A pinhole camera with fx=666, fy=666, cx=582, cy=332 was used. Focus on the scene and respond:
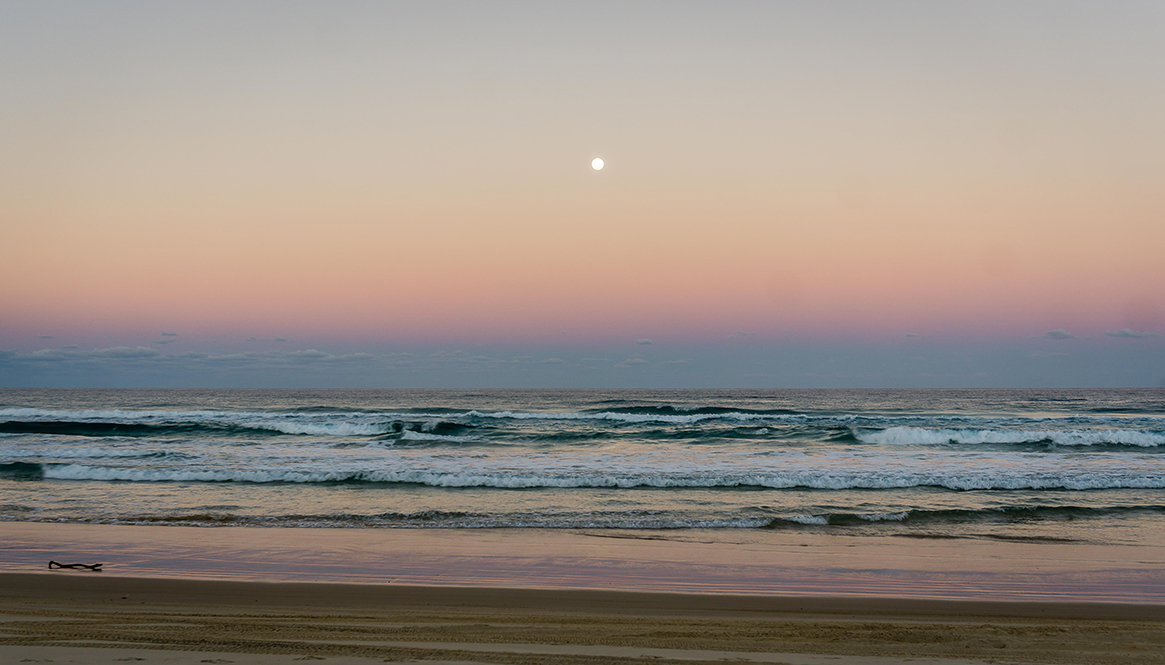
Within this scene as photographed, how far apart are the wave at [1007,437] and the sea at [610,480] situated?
4.4 inches

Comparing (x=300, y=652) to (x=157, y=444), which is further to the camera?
(x=157, y=444)

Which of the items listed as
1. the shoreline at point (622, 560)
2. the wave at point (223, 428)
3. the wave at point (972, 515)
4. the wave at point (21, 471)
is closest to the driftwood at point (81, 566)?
the shoreline at point (622, 560)

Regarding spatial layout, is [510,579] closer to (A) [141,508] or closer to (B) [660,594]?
(B) [660,594]

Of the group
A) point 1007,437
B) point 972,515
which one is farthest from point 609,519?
point 1007,437

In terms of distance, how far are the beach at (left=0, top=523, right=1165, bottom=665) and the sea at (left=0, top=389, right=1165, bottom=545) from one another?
1.27m

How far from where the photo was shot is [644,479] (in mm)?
15922

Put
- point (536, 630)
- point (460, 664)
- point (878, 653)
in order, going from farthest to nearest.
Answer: point (536, 630) < point (878, 653) < point (460, 664)

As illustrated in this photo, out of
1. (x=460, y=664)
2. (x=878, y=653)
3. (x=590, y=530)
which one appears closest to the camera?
(x=460, y=664)

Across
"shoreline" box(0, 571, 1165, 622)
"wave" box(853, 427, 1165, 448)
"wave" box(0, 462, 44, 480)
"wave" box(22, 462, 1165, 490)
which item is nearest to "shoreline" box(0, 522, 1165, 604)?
"shoreline" box(0, 571, 1165, 622)

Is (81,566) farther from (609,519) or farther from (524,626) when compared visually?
(609,519)

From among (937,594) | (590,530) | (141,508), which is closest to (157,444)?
(141,508)

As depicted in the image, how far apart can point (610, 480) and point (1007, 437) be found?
2001 cm

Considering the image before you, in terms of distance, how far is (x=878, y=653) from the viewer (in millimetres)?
5422

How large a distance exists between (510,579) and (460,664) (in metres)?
3.08
